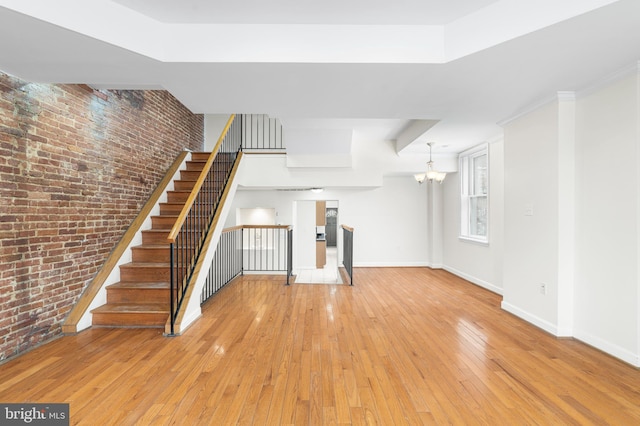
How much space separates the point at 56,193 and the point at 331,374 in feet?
10.1

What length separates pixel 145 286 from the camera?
3.52 m

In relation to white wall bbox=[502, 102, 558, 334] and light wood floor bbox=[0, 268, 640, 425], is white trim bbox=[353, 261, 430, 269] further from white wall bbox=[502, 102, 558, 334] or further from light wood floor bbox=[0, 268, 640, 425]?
light wood floor bbox=[0, 268, 640, 425]

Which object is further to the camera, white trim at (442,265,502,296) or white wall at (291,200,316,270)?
white wall at (291,200,316,270)

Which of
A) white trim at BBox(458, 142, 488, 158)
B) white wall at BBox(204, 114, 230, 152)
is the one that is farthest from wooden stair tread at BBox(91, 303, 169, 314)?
white trim at BBox(458, 142, 488, 158)

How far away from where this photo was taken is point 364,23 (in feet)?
7.52

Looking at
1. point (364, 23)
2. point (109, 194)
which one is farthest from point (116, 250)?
point (364, 23)

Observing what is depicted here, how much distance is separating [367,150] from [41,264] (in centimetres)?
514

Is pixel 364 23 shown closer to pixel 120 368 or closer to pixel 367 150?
pixel 120 368

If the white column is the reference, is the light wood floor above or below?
below

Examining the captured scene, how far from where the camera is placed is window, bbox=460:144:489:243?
529 centimetres

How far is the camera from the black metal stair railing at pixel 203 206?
3.51 metres

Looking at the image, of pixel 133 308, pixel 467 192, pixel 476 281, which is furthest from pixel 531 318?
pixel 133 308

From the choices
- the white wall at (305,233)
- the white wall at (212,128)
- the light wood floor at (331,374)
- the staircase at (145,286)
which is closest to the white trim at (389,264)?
the white wall at (305,233)

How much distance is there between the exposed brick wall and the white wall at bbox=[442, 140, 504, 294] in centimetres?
541
